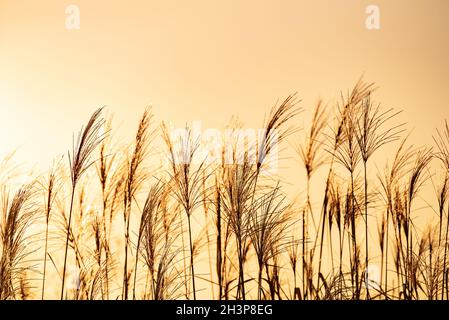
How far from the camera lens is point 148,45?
2449 mm

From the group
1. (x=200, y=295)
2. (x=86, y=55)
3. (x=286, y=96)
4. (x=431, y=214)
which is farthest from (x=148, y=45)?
(x=431, y=214)

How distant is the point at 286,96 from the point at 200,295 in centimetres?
94

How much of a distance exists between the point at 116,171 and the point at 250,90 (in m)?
0.69

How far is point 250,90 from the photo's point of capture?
2406mm

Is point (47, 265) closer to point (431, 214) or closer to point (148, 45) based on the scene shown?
point (148, 45)

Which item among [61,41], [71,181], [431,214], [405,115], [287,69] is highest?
[61,41]

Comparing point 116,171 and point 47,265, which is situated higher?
point 116,171

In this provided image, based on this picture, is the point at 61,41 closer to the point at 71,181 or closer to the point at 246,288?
the point at 71,181

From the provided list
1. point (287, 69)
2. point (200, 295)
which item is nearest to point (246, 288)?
point (200, 295)

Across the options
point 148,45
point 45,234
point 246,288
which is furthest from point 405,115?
point 45,234

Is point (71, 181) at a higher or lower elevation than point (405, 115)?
lower
